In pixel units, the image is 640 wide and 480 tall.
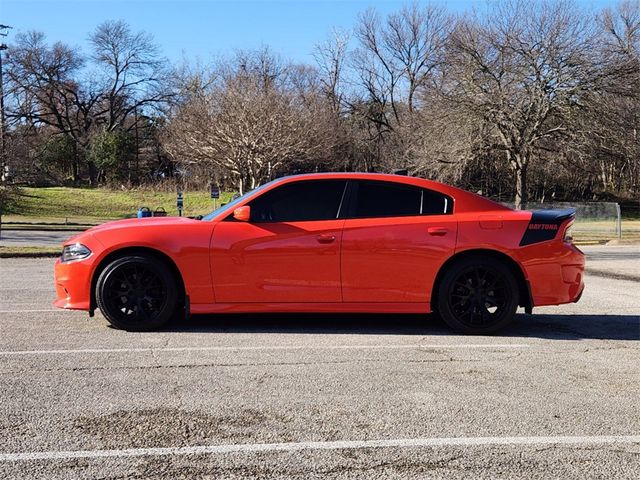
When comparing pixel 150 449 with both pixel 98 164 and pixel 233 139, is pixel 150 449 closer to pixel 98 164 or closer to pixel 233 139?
pixel 233 139

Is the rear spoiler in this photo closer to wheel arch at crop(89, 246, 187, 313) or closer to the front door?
the front door

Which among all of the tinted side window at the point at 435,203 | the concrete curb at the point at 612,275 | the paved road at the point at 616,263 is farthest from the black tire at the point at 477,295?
the paved road at the point at 616,263

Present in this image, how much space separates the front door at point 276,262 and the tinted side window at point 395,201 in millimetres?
421

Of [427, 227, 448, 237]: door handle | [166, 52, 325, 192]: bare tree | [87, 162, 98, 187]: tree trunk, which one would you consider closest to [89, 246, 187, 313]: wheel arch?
[427, 227, 448, 237]: door handle

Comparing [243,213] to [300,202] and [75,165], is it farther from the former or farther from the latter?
[75,165]

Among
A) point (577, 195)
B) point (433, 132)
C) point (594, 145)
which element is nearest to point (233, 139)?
point (433, 132)

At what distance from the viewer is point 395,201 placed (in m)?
6.48

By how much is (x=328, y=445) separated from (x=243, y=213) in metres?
3.12

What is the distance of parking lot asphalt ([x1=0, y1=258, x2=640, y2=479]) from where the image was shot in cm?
332

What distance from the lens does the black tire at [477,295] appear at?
249 inches

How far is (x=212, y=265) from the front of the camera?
6.21 m

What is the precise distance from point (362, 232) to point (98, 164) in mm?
51215

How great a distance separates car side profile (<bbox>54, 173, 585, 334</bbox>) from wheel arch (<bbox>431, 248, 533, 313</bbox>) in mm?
11

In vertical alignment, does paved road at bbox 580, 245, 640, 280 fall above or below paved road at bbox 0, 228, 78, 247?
below
